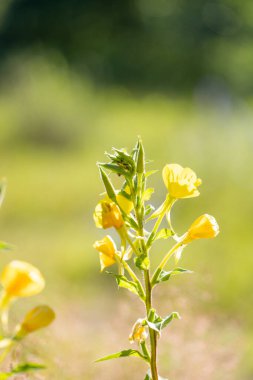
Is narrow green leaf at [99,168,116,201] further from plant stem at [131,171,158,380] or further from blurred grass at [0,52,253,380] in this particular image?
Result: blurred grass at [0,52,253,380]

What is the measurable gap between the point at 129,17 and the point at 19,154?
2.37 m

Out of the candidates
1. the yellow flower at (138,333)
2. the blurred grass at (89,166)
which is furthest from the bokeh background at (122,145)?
the yellow flower at (138,333)

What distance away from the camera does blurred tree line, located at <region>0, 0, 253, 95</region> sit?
212 inches

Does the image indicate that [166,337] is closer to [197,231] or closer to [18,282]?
[197,231]

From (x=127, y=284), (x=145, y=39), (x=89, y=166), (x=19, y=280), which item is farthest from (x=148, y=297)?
(x=145, y=39)

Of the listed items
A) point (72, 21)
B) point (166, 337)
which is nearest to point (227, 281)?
point (166, 337)

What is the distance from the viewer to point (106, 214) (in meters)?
0.58

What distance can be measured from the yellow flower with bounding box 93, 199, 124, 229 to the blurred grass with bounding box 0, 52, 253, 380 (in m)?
1.05

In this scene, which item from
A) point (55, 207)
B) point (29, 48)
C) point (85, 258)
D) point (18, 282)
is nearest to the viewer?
point (18, 282)

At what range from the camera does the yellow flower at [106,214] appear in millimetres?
576

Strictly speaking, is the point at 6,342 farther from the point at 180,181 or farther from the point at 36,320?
the point at 180,181

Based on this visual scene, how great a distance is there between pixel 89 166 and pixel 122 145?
0.93 ft

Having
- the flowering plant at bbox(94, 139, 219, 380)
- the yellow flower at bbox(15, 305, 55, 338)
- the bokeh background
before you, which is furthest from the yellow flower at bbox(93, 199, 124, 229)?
the bokeh background

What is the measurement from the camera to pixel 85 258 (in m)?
2.90
